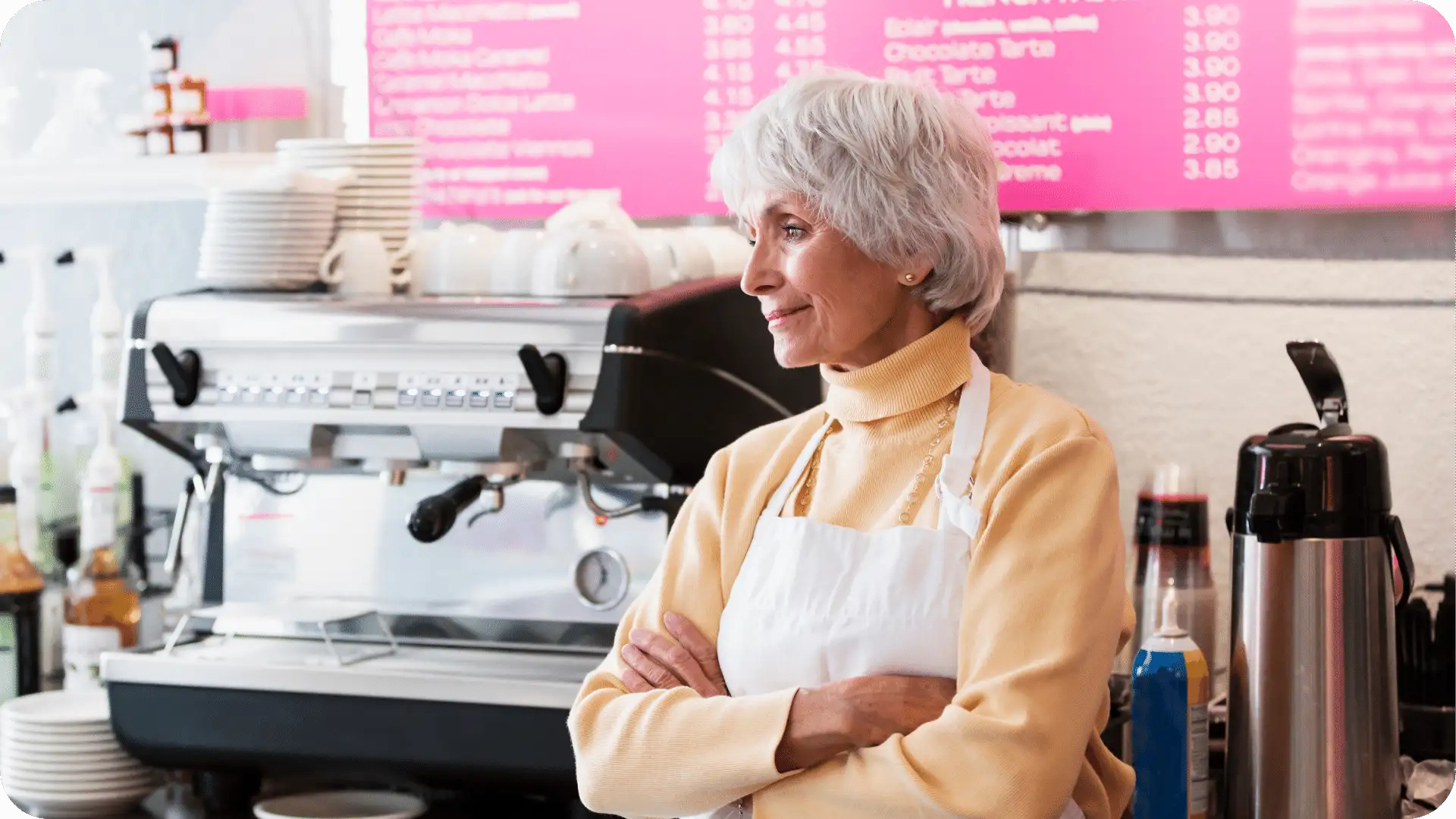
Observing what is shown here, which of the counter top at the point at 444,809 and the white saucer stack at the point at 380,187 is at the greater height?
the white saucer stack at the point at 380,187

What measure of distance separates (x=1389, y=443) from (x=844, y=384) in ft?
3.44

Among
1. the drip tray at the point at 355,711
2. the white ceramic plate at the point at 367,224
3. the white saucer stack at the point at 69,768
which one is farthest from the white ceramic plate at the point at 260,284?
the white saucer stack at the point at 69,768

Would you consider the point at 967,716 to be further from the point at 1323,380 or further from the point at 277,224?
the point at 277,224

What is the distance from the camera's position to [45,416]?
2.96m

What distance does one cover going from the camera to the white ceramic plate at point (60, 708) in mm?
2328

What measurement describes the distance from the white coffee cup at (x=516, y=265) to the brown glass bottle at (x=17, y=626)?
944mm

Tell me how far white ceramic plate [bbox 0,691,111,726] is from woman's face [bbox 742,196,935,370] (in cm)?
122

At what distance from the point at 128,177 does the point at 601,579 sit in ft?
3.80

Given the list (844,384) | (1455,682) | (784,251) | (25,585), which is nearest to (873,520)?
(844,384)

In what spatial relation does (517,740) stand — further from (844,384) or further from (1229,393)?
(1229,393)

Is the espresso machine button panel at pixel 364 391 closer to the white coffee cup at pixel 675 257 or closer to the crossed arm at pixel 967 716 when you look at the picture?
the white coffee cup at pixel 675 257

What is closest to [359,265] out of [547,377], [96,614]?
[547,377]

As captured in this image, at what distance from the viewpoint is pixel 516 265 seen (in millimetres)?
2346

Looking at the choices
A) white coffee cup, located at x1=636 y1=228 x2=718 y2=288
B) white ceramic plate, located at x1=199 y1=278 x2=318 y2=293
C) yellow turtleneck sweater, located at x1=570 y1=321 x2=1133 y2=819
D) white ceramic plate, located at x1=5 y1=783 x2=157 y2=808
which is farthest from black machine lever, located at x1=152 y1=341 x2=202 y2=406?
yellow turtleneck sweater, located at x1=570 y1=321 x2=1133 y2=819
